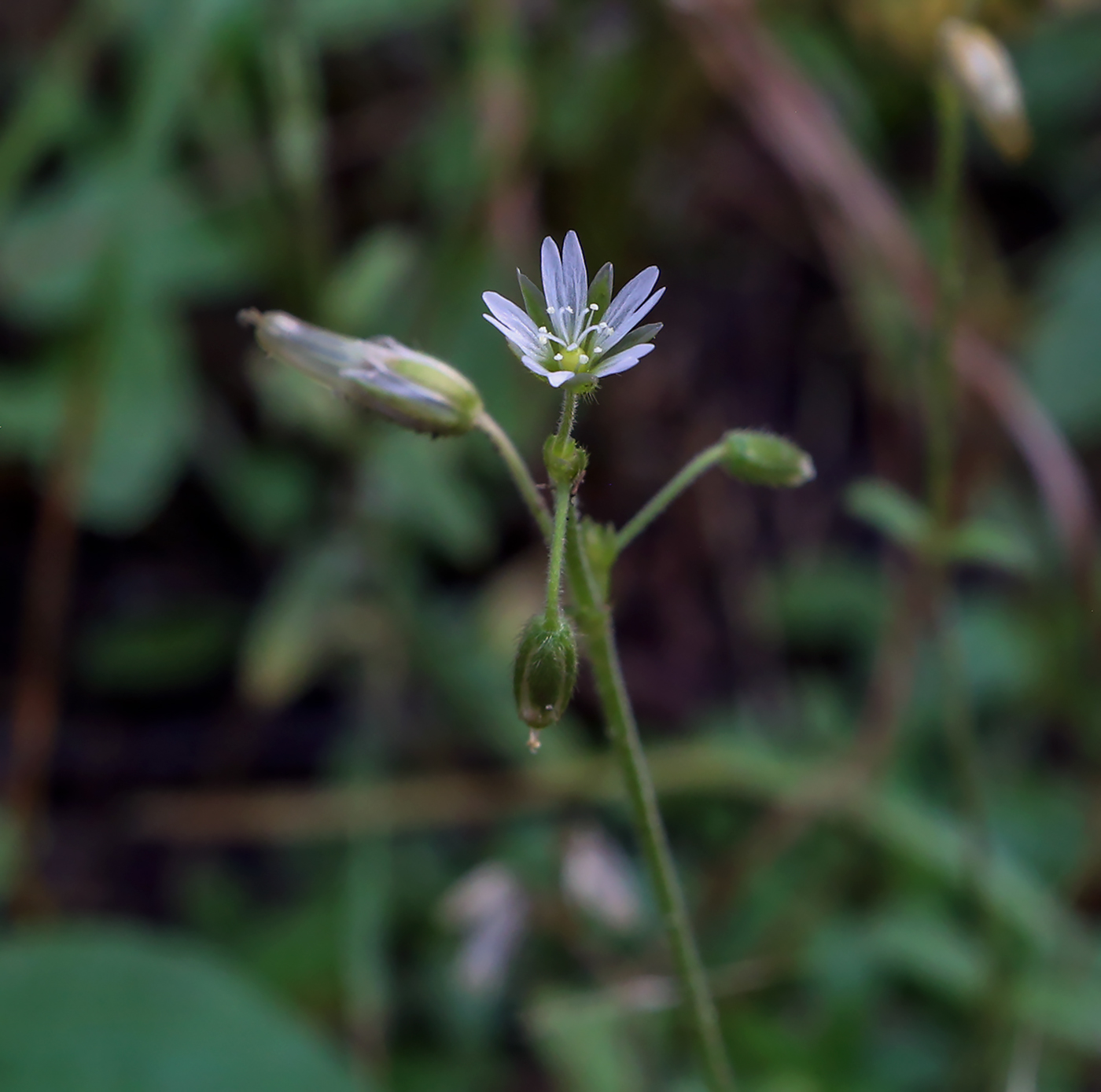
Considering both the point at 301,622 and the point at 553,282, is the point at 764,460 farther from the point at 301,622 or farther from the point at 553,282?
the point at 301,622

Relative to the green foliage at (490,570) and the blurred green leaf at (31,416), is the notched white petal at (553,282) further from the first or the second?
the blurred green leaf at (31,416)

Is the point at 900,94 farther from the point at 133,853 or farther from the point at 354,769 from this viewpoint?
the point at 133,853

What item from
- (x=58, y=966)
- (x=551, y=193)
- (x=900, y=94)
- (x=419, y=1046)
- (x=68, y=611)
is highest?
(x=900, y=94)

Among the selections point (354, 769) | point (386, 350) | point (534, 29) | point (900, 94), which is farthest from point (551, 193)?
point (386, 350)

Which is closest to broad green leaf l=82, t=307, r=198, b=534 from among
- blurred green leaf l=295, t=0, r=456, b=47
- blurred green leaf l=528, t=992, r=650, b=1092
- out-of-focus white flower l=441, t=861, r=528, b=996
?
blurred green leaf l=295, t=0, r=456, b=47

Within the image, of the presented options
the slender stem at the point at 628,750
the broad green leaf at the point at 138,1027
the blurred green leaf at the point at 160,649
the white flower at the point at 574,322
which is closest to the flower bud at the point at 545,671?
the slender stem at the point at 628,750

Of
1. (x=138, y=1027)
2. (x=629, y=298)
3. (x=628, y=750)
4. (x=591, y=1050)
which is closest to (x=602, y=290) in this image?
(x=629, y=298)
